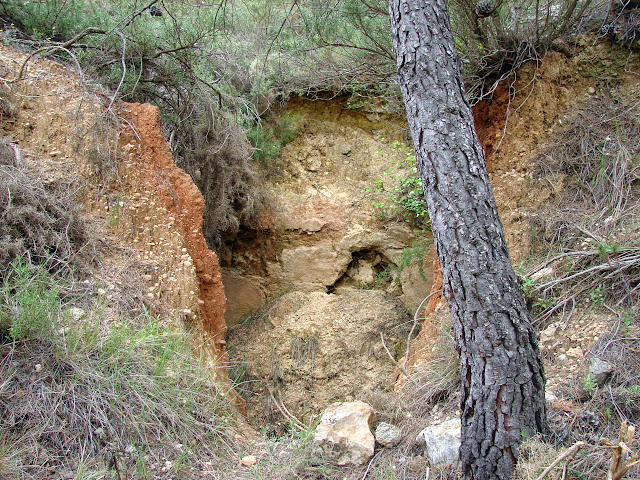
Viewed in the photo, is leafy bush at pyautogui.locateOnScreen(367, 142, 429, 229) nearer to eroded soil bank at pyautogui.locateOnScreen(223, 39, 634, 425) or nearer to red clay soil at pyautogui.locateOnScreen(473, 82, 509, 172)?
eroded soil bank at pyautogui.locateOnScreen(223, 39, 634, 425)

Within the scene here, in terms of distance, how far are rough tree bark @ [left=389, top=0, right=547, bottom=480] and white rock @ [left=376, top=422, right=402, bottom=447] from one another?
0.89 m

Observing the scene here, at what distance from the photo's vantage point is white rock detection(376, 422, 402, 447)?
3926 millimetres

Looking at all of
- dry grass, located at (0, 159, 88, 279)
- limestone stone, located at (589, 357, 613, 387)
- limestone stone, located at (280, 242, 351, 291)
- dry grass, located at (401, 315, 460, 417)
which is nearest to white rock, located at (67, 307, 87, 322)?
dry grass, located at (0, 159, 88, 279)

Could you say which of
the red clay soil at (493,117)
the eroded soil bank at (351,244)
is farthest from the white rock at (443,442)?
the red clay soil at (493,117)

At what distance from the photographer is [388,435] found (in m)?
3.96

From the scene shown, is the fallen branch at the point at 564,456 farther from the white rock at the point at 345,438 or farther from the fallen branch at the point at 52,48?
the fallen branch at the point at 52,48

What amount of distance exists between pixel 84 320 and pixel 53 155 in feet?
6.70

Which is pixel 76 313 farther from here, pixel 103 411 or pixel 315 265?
pixel 315 265

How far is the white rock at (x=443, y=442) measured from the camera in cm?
346

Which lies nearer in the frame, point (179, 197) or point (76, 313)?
point (76, 313)

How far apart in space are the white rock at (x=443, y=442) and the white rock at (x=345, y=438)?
460mm

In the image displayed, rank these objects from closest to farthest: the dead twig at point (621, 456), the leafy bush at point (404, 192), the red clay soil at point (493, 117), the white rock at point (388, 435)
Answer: the dead twig at point (621, 456) < the white rock at point (388, 435) < the red clay soil at point (493, 117) < the leafy bush at point (404, 192)

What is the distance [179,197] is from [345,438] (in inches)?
125

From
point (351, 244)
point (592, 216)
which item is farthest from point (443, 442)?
point (351, 244)
